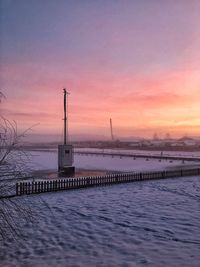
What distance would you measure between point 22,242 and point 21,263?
1975 mm

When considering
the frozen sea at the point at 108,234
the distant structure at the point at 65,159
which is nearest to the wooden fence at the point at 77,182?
the frozen sea at the point at 108,234

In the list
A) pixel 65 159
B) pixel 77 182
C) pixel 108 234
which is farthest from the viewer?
pixel 65 159

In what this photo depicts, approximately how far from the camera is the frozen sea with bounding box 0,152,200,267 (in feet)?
33.4

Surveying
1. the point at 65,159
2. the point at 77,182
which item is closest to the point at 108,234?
the point at 77,182

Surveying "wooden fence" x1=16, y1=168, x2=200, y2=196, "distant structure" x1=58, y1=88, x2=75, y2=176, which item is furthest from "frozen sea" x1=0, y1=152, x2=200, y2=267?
"distant structure" x1=58, y1=88, x2=75, y2=176

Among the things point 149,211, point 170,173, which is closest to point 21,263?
point 149,211

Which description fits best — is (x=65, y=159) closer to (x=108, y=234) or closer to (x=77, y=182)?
(x=77, y=182)

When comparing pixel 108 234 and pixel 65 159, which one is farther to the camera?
pixel 65 159

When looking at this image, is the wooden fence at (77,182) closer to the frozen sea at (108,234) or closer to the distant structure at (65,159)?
the frozen sea at (108,234)

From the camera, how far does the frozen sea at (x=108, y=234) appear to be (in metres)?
10.2

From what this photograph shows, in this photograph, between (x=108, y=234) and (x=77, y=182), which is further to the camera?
(x=77, y=182)

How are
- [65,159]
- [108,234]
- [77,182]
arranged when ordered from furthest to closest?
1. [65,159]
2. [77,182]
3. [108,234]

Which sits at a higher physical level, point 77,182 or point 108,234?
point 77,182

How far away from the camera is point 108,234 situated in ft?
42.2
